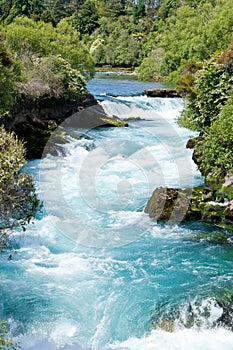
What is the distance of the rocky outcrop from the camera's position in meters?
21.6

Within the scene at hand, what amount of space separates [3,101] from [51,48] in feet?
43.4

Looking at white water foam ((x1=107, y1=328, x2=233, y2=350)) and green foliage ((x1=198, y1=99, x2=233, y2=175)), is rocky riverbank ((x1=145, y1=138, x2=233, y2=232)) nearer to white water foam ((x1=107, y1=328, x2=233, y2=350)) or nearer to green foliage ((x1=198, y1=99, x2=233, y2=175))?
green foliage ((x1=198, y1=99, x2=233, y2=175))

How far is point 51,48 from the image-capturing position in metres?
30.0

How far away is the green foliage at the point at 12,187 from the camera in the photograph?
868 centimetres

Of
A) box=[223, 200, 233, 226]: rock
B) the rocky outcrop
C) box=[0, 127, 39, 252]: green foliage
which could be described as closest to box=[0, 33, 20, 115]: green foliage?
the rocky outcrop

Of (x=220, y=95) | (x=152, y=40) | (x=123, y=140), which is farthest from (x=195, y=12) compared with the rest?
(x=220, y=95)

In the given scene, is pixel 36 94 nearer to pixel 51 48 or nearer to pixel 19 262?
pixel 51 48

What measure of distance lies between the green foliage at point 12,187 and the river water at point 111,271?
1.97 meters

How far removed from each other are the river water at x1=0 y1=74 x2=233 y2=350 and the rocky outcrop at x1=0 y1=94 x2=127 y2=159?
8.69 ft

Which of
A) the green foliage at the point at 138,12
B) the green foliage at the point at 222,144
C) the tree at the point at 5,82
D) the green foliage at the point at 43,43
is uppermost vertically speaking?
the green foliage at the point at 138,12

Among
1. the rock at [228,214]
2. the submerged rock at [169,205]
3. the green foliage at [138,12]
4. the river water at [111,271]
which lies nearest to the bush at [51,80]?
the river water at [111,271]

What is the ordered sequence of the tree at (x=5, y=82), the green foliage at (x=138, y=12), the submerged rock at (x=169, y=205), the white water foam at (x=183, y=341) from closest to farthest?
the white water foam at (x=183, y=341) < the submerged rock at (x=169, y=205) < the tree at (x=5, y=82) < the green foliage at (x=138, y=12)

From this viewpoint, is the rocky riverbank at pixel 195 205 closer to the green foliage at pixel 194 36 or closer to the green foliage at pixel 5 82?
the green foliage at pixel 5 82

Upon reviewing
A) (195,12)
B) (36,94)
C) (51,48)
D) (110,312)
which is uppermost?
(195,12)
